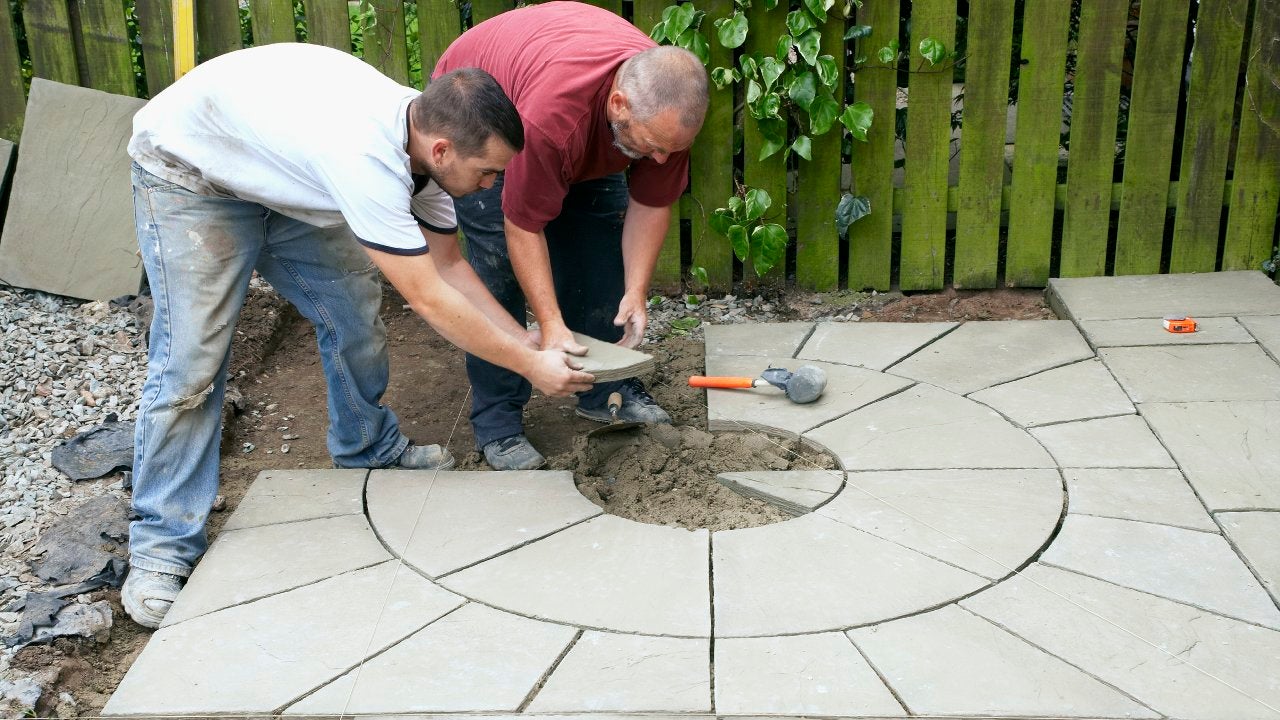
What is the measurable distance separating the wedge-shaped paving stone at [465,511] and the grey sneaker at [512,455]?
162 millimetres

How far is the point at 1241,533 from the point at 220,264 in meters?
2.88

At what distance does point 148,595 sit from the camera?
2863mm

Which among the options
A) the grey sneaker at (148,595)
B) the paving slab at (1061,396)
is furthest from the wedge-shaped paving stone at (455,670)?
the paving slab at (1061,396)

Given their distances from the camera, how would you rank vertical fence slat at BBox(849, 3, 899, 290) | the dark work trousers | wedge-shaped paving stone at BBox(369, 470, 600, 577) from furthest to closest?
vertical fence slat at BBox(849, 3, 899, 290)
the dark work trousers
wedge-shaped paving stone at BBox(369, 470, 600, 577)

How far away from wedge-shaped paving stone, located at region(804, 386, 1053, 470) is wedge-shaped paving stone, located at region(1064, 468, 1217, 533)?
156mm

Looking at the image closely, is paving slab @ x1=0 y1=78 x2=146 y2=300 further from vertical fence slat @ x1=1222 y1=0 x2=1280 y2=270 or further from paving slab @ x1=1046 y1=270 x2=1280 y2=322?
vertical fence slat @ x1=1222 y1=0 x2=1280 y2=270

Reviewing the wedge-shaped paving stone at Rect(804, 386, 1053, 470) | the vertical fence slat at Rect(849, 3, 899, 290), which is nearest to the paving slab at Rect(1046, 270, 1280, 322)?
the vertical fence slat at Rect(849, 3, 899, 290)

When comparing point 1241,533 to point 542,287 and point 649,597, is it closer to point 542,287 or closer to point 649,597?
point 649,597

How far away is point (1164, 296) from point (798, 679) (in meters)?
3.00

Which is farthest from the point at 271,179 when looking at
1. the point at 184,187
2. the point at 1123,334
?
the point at 1123,334

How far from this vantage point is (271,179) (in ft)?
9.27

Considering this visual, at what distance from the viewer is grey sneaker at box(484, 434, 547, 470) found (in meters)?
3.64

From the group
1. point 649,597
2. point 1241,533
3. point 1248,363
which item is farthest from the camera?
point 1248,363

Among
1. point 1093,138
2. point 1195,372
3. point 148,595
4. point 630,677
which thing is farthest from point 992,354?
point 148,595
